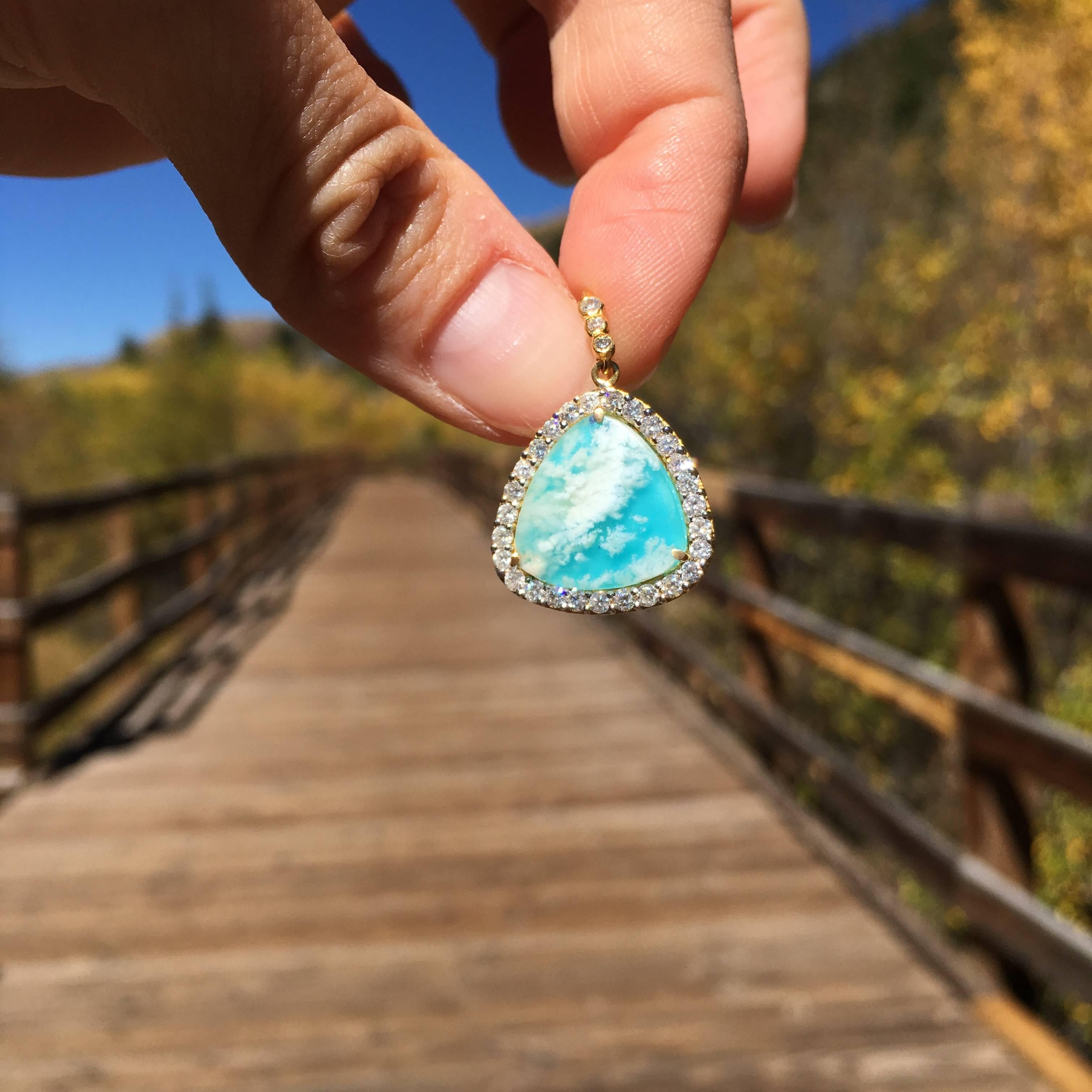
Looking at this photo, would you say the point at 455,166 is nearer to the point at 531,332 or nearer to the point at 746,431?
the point at 531,332

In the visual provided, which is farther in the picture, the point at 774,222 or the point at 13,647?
the point at 13,647

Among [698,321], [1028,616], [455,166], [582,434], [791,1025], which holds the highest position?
[698,321]

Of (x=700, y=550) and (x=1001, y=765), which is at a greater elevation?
(x=700, y=550)

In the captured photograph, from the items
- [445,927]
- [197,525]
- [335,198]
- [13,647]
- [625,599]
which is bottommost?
[445,927]

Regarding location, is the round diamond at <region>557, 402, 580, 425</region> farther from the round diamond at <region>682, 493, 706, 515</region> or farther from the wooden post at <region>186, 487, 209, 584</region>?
the wooden post at <region>186, 487, 209, 584</region>

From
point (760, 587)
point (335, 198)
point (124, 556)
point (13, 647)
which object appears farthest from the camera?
point (124, 556)

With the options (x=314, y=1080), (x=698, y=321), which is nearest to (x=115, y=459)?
(x=698, y=321)

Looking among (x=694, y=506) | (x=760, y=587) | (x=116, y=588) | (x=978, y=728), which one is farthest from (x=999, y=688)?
(x=116, y=588)

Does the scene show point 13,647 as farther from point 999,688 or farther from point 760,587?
point 999,688
